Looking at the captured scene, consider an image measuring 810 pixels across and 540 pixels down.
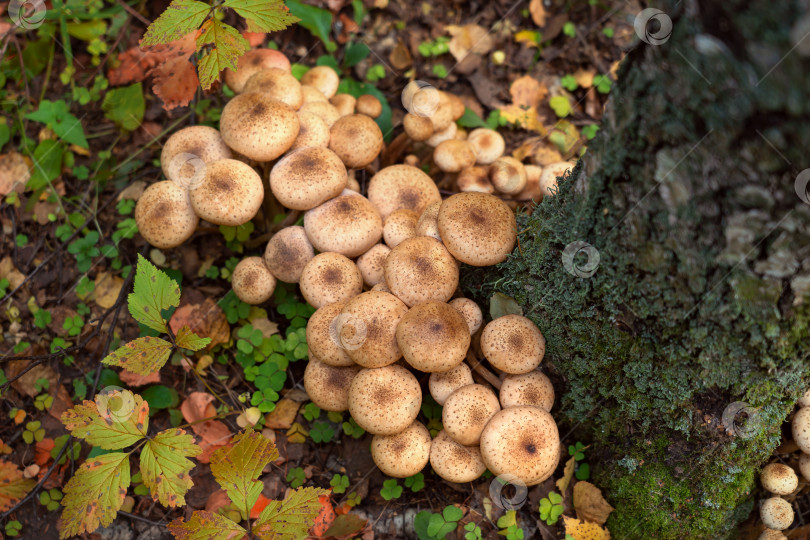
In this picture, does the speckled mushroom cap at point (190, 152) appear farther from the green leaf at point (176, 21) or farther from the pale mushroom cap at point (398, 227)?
the pale mushroom cap at point (398, 227)

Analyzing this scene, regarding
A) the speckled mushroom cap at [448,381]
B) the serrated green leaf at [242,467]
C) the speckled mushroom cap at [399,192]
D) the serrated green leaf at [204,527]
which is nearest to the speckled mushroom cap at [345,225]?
the speckled mushroom cap at [399,192]

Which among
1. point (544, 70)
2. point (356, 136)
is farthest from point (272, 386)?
point (544, 70)

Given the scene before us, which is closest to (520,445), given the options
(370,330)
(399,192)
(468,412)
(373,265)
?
(468,412)

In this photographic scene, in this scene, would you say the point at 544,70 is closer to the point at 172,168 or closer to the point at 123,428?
the point at 172,168

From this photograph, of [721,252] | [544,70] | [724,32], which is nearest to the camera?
[724,32]

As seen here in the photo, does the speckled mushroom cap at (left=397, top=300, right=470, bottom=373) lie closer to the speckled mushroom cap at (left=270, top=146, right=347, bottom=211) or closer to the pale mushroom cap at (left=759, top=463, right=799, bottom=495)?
the speckled mushroom cap at (left=270, top=146, right=347, bottom=211)

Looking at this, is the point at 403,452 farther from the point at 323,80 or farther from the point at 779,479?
the point at 323,80
